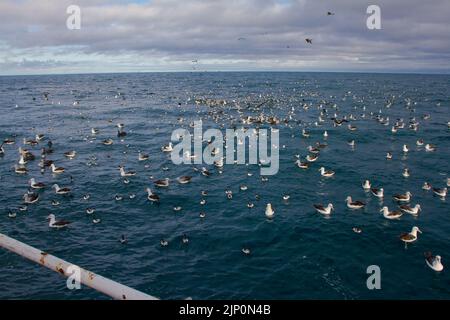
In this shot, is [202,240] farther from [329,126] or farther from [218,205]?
[329,126]

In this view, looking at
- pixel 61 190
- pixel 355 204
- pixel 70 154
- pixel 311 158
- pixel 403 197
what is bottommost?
pixel 355 204

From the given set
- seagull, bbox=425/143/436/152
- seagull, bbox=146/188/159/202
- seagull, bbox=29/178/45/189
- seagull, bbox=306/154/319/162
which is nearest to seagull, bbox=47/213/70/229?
seagull, bbox=146/188/159/202

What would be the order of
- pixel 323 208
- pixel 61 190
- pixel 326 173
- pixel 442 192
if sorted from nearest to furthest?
pixel 323 208, pixel 442 192, pixel 61 190, pixel 326 173

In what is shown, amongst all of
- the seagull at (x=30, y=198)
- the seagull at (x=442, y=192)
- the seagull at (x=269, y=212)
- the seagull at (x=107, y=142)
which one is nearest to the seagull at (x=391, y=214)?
the seagull at (x=442, y=192)

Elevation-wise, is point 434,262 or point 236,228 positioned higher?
point 236,228

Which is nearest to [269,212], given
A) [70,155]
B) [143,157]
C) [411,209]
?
[411,209]

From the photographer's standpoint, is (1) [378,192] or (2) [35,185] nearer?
(1) [378,192]

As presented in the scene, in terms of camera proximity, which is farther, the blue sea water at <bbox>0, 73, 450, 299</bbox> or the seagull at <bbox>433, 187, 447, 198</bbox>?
the seagull at <bbox>433, 187, 447, 198</bbox>

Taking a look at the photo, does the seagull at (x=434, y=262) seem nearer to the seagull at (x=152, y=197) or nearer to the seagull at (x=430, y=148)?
the seagull at (x=152, y=197)

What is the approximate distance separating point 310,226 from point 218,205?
313 inches

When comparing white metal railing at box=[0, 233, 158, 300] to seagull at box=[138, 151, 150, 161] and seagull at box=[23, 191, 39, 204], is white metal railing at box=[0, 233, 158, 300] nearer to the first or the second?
seagull at box=[23, 191, 39, 204]

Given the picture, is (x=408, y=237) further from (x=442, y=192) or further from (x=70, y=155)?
(x=70, y=155)
